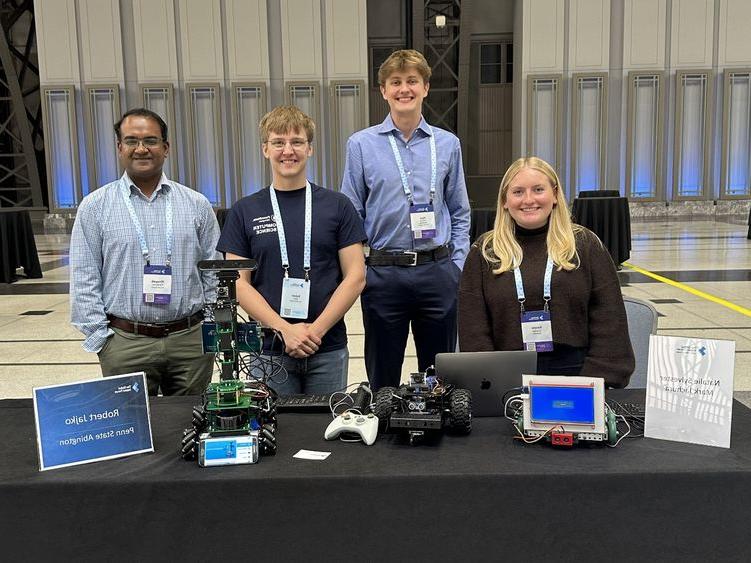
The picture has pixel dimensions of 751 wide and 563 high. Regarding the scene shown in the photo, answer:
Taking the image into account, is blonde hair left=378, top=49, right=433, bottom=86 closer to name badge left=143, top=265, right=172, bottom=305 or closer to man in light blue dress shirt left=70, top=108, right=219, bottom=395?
man in light blue dress shirt left=70, top=108, right=219, bottom=395

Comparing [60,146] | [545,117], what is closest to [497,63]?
[545,117]

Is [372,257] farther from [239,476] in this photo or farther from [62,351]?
[62,351]

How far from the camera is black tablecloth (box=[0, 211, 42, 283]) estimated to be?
873 centimetres

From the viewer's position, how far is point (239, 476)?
4.78ft

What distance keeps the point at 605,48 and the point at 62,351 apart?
13.8 metres

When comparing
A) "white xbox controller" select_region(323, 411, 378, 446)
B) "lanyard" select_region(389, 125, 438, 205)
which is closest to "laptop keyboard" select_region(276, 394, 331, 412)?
"white xbox controller" select_region(323, 411, 378, 446)

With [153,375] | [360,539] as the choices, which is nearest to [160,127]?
[153,375]

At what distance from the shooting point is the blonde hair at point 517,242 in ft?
7.09

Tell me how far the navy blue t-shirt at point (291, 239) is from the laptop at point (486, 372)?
766 millimetres

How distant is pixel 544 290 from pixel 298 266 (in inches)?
33.5

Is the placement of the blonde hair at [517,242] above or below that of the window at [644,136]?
below

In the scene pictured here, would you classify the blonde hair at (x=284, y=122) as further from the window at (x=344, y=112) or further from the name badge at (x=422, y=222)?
the window at (x=344, y=112)

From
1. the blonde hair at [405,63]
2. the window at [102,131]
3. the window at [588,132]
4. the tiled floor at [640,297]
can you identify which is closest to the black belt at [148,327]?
the blonde hair at [405,63]

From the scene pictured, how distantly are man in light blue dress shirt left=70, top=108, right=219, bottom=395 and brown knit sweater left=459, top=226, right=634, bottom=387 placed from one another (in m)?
1.00
